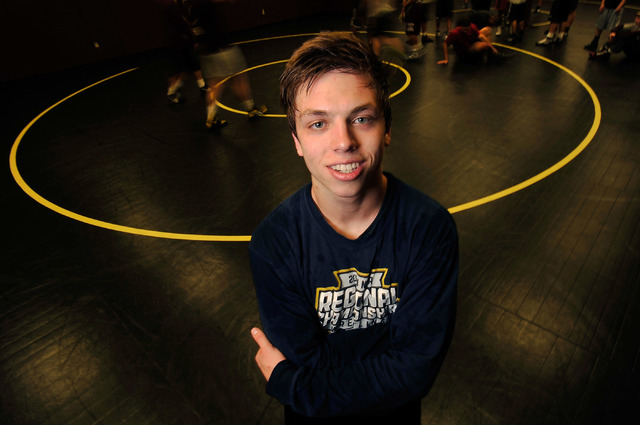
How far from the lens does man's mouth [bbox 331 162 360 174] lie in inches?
45.6

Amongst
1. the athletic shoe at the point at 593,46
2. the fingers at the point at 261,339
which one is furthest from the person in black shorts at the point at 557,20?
the fingers at the point at 261,339

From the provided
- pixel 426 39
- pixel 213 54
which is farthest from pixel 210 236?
pixel 426 39

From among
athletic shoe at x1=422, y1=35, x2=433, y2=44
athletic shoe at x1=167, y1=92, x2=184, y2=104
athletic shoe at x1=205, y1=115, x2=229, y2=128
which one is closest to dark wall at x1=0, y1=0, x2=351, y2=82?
athletic shoe at x1=167, y1=92, x2=184, y2=104

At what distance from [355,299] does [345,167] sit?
0.58m

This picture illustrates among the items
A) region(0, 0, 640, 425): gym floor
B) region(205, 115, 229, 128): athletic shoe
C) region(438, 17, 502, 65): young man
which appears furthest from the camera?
region(438, 17, 502, 65): young man

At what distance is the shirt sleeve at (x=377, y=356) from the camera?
122cm

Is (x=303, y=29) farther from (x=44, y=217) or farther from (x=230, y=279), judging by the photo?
(x=230, y=279)

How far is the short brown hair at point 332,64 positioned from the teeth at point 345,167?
9.3 inches

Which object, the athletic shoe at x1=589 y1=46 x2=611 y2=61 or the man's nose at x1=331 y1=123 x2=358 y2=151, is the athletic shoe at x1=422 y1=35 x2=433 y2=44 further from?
the man's nose at x1=331 y1=123 x2=358 y2=151

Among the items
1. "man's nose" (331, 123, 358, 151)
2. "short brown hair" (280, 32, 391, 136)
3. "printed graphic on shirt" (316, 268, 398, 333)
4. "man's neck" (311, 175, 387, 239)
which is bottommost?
"printed graphic on shirt" (316, 268, 398, 333)

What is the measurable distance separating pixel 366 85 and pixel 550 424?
2.53 meters

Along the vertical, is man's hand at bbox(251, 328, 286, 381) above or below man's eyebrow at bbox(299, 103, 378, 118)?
below

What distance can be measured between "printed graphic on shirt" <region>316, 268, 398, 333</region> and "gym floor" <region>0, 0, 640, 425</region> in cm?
139

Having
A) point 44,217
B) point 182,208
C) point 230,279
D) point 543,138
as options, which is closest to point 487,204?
point 543,138
